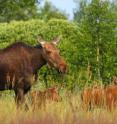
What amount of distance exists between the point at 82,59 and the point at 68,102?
24.5 feet

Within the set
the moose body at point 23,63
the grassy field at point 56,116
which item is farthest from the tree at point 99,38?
the grassy field at point 56,116

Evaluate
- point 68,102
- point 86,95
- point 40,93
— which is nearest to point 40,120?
point 68,102

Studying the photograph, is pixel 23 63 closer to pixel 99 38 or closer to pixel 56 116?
pixel 99 38

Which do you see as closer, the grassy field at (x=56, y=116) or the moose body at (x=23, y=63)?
Result: the grassy field at (x=56, y=116)

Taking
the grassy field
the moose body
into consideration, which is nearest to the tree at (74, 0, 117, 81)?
the moose body

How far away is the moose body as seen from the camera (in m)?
12.9

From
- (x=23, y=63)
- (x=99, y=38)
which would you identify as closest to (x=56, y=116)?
(x=23, y=63)

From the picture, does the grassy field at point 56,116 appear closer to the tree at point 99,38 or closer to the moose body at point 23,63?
the moose body at point 23,63

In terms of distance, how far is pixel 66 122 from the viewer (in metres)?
7.50

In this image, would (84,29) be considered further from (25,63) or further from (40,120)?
(40,120)

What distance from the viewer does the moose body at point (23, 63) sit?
42.5ft

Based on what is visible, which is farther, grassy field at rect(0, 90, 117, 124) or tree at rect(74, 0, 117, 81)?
tree at rect(74, 0, 117, 81)

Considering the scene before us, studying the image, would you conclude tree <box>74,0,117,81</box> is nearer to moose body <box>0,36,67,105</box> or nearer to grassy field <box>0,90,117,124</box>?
moose body <box>0,36,67,105</box>

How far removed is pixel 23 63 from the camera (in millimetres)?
13289
